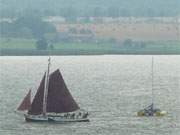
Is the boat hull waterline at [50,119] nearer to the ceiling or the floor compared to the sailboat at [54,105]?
nearer to the floor

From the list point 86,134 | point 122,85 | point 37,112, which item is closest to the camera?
Result: point 86,134

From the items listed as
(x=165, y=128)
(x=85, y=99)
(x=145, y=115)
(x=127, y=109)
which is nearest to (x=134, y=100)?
(x=85, y=99)

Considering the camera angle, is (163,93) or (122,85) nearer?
(163,93)

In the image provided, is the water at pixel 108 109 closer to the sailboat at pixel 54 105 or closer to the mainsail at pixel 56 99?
the sailboat at pixel 54 105

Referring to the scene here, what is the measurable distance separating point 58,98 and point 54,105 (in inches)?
34.0

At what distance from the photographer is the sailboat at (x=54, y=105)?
109m

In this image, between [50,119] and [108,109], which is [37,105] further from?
[108,109]

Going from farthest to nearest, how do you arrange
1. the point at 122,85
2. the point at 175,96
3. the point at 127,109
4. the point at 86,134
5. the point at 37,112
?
the point at 122,85, the point at 175,96, the point at 127,109, the point at 37,112, the point at 86,134

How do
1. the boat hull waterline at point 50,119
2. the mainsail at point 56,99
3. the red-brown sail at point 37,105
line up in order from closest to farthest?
the boat hull waterline at point 50,119 < the red-brown sail at point 37,105 < the mainsail at point 56,99

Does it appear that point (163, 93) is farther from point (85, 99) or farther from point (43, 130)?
point (43, 130)

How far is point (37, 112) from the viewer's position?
360 feet

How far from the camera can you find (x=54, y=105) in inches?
4380

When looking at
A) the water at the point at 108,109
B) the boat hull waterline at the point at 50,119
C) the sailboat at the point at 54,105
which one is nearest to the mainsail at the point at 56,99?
the sailboat at the point at 54,105

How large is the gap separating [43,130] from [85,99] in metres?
39.4
